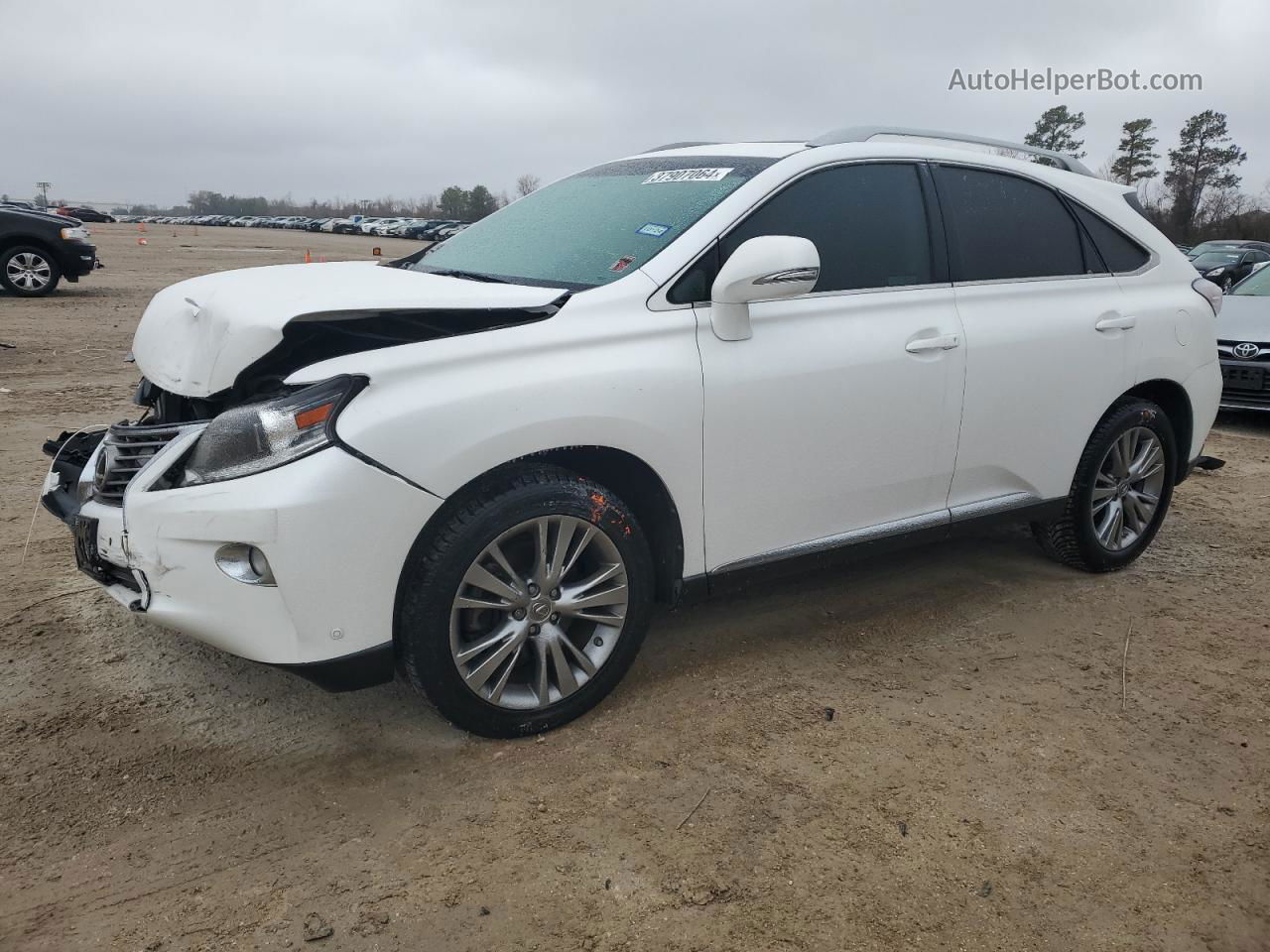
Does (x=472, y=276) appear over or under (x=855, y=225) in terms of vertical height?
under

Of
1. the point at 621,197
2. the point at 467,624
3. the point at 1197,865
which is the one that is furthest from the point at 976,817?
the point at 621,197

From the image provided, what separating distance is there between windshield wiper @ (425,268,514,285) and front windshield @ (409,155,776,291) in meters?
0.01

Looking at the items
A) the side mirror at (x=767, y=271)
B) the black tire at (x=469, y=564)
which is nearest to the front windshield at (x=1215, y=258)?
the side mirror at (x=767, y=271)

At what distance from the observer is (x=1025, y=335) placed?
390cm

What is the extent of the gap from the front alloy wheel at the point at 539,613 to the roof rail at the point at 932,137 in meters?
1.77

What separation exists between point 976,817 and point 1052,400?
194cm

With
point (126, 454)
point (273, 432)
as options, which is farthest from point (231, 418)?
point (126, 454)

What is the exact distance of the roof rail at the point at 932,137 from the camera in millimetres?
3756

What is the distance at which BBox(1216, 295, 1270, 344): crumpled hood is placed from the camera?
27.3 feet

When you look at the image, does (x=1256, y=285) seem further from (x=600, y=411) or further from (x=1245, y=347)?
(x=600, y=411)

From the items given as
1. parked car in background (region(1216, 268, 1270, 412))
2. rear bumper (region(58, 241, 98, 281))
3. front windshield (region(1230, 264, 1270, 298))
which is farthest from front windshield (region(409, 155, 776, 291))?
rear bumper (region(58, 241, 98, 281))

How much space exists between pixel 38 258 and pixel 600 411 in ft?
46.2

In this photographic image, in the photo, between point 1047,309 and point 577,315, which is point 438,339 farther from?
point 1047,309

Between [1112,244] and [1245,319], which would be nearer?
[1112,244]
